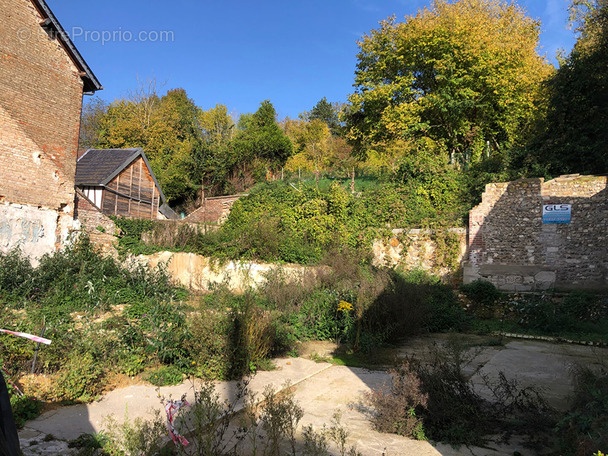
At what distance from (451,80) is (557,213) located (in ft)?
33.1

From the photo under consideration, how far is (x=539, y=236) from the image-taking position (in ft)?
40.8

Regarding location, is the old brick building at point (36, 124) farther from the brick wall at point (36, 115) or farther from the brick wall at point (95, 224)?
the brick wall at point (95, 224)

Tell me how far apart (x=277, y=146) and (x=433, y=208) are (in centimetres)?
1867

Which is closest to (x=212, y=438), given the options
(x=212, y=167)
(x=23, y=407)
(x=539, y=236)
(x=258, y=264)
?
(x=23, y=407)

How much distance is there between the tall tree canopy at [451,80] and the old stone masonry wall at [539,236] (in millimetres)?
6932

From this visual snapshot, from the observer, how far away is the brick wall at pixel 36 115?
38.9ft

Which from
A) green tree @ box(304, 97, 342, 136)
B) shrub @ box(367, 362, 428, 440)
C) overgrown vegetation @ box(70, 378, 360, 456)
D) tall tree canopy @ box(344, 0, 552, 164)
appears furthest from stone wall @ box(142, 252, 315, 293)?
green tree @ box(304, 97, 342, 136)

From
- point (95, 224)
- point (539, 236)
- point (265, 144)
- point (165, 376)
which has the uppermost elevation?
point (265, 144)

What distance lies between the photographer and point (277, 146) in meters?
31.6

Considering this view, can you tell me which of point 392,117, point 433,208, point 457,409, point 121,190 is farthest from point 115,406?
point 121,190

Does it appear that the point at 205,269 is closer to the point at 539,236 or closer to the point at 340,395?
the point at 340,395

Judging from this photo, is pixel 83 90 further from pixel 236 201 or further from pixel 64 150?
pixel 236 201

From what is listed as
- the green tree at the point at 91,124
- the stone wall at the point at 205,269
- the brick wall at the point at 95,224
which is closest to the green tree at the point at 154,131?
the green tree at the point at 91,124

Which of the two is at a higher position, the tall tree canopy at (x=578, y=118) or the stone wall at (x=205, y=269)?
the tall tree canopy at (x=578, y=118)
